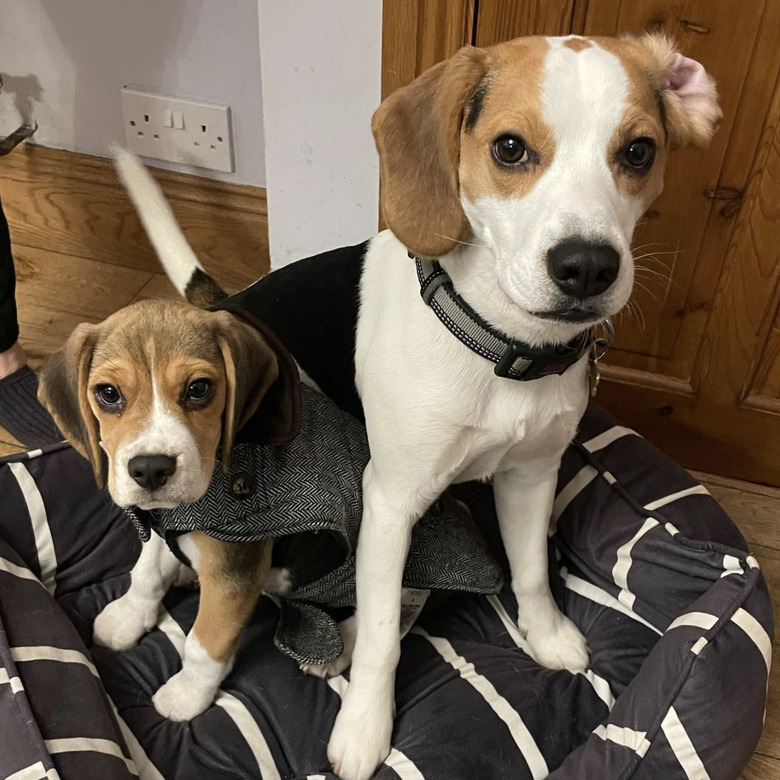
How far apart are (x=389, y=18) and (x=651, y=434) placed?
1.03 m

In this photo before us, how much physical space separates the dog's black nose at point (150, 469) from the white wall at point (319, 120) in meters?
0.97

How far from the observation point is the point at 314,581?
1.44 meters

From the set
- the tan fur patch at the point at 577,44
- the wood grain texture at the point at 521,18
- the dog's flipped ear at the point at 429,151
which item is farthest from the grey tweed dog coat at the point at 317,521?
the wood grain texture at the point at 521,18

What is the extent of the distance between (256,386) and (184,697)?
52 centimetres

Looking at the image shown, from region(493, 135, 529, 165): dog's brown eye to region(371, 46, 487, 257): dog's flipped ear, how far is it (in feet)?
0.22

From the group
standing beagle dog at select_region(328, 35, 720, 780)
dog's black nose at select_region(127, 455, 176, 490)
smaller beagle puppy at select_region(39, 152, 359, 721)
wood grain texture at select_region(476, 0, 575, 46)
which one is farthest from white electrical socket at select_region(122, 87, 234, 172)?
dog's black nose at select_region(127, 455, 176, 490)

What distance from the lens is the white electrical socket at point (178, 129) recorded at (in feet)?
7.09

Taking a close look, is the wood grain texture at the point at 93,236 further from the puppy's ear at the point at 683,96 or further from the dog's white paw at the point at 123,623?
Result: the puppy's ear at the point at 683,96

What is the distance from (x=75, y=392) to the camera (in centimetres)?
119

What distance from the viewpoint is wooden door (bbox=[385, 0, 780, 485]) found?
5.00 feet

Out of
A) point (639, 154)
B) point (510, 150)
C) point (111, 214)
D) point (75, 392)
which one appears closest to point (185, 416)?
point (75, 392)

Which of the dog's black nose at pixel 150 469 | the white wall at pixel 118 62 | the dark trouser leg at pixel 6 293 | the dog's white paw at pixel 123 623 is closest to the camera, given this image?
the dog's black nose at pixel 150 469

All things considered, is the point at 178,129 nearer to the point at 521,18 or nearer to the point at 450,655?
the point at 521,18

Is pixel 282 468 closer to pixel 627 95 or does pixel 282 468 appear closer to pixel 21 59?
pixel 627 95
